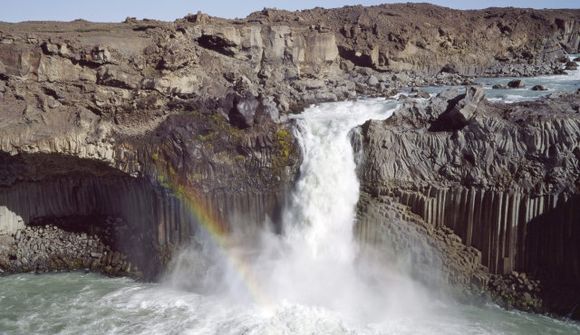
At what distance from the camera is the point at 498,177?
52.4 feet

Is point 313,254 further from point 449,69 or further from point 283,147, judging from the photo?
point 449,69

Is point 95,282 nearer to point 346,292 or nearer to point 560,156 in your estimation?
point 346,292

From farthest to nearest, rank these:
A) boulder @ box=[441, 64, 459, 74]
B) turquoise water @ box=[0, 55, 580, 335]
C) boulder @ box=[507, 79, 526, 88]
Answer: boulder @ box=[441, 64, 459, 74] < boulder @ box=[507, 79, 526, 88] < turquoise water @ box=[0, 55, 580, 335]

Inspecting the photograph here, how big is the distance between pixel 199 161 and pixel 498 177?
1008 centimetres

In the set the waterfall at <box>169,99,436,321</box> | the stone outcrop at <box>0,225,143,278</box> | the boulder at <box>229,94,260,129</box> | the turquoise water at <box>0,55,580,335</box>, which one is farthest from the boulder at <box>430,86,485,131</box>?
the stone outcrop at <box>0,225,143,278</box>

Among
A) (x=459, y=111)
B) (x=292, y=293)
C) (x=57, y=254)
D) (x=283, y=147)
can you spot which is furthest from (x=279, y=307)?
(x=57, y=254)

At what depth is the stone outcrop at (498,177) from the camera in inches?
600

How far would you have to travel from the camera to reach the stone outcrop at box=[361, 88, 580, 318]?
15.2 metres

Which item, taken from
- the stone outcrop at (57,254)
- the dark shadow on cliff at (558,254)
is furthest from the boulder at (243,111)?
the dark shadow on cliff at (558,254)

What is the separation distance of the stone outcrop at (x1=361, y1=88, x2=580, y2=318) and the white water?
4.63 feet

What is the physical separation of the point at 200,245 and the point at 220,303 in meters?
2.56

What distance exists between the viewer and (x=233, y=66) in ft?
89.4

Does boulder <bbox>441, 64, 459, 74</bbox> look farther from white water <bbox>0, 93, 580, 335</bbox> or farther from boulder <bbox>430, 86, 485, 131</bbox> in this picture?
boulder <bbox>430, 86, 485, 131</bbox>

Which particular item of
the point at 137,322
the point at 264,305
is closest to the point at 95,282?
the point at 137,322
